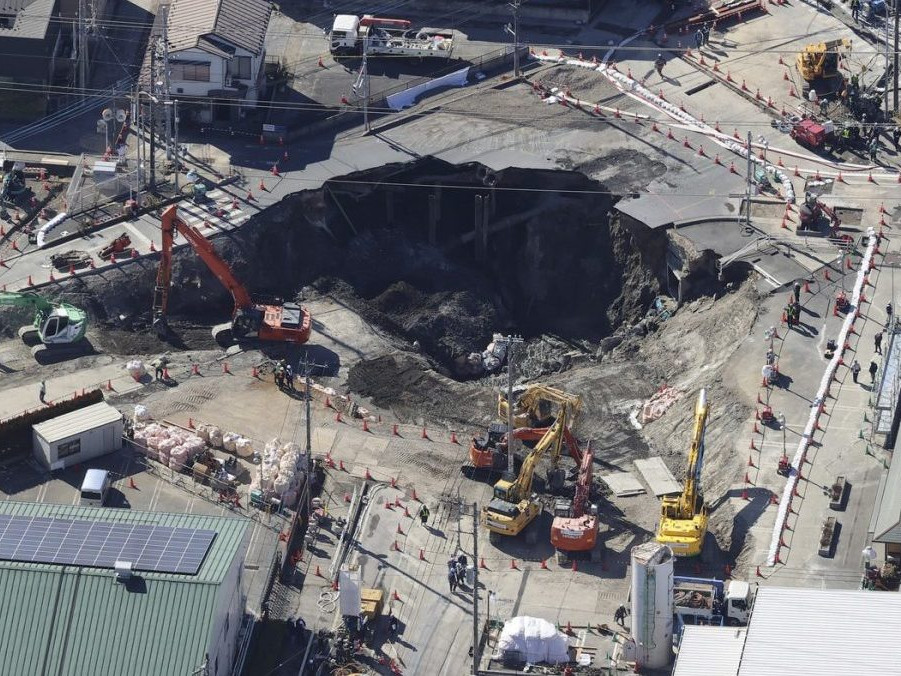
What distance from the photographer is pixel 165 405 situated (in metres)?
120

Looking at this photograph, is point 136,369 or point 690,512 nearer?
point 690,512

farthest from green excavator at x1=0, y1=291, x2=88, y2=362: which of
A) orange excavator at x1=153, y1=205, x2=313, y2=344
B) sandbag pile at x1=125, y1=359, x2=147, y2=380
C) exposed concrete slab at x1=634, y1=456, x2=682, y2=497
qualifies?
exposed concrete slab at x1=634, y1=456, x2=682, y2=497

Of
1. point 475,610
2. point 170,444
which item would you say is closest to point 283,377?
point 170,444

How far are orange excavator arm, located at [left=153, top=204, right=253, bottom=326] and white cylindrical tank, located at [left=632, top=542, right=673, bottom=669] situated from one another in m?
34.6

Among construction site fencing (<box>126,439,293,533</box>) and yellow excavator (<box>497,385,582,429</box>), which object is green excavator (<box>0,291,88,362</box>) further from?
yellow excavator (<box>497,385,582,429</box>)

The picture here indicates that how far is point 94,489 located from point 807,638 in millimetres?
36718

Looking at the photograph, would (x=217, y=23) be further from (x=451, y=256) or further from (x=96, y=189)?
(x=451, y=256)

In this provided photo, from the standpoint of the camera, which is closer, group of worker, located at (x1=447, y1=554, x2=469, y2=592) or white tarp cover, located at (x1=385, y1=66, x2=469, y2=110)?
group of worker, located at (x1=447, y1=554, x2=469, y2=592)

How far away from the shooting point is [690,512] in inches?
4252

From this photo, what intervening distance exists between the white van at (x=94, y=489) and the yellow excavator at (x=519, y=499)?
62.4 feet

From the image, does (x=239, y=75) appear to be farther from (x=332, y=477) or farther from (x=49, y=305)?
(x=332, y=477)

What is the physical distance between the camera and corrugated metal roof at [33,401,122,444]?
113m

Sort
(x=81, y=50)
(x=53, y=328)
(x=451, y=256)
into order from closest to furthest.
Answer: (x=53, y=328) < (x=451, y=256) < (x=81, y=50)

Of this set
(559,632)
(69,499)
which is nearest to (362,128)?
(69,499)
